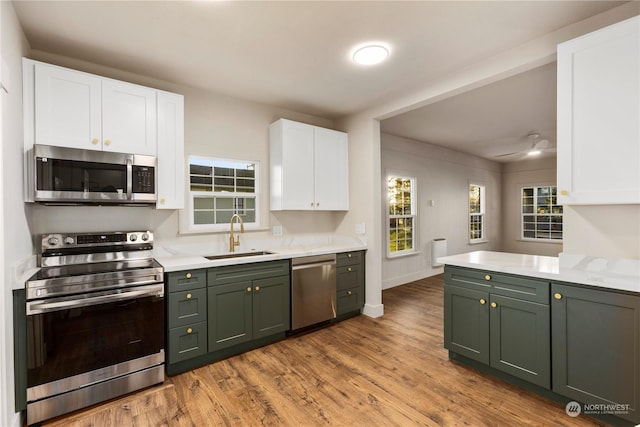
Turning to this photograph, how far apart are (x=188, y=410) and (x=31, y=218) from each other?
1.88 metres

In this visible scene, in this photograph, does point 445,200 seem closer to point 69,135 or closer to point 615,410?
point 615,410

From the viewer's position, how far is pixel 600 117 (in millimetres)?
1908

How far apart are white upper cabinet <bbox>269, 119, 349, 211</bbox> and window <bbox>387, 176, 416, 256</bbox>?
1.62 meters

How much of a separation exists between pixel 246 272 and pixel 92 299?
1.20 m

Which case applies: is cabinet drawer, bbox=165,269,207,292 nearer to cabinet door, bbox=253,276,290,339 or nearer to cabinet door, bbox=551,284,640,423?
cabinet door, bbox=253,276,290,339

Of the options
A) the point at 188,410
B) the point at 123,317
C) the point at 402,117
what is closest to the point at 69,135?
the point at 123,317

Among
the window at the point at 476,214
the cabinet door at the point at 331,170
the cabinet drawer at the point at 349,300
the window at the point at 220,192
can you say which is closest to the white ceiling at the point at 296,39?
the cabinet door at the point at 331,170

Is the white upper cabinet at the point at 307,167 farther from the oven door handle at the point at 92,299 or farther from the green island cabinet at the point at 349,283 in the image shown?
the oven door handle at the point at 92,299

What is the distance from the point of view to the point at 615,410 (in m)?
1.85

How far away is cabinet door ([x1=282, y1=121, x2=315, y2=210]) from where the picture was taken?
3.57m

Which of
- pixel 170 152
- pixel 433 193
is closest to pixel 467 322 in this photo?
pixel 170 152

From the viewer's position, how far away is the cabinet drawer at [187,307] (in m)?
2.52

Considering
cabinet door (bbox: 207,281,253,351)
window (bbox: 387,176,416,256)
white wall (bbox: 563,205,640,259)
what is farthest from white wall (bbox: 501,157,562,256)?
cabinet door (bbox: 207,281,253,351)

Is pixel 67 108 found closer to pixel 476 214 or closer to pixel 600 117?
pixel 600 117
